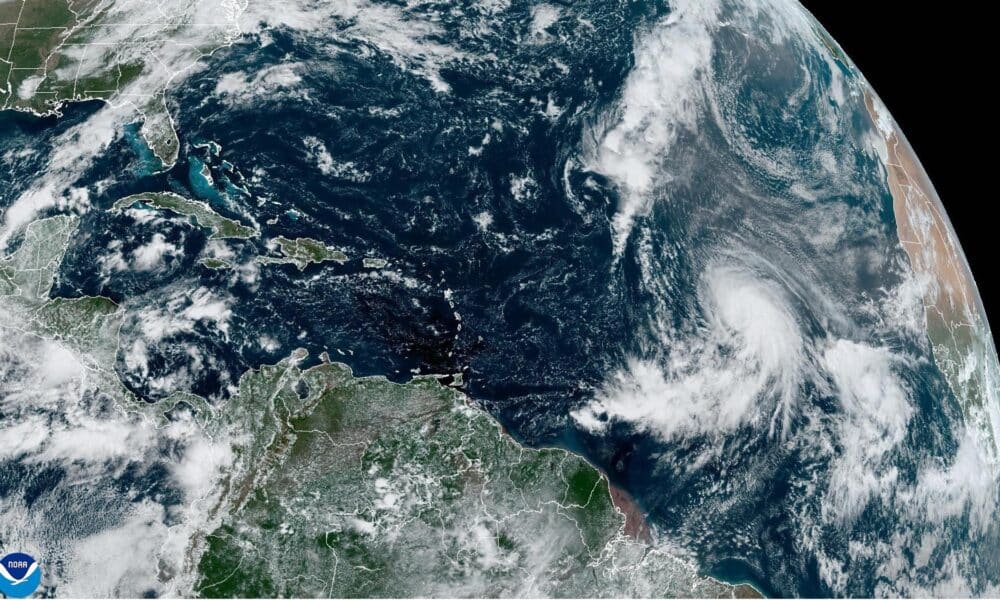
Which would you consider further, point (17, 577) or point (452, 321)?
point (452, 321)

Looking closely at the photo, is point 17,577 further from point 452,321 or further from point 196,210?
point 452,321

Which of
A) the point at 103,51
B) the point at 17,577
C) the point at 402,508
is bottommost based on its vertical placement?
the point at 17,577

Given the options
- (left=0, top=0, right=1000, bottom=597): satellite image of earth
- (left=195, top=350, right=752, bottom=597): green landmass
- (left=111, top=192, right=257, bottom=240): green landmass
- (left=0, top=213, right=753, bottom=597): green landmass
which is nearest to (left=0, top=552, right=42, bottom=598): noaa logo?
(left=0, top=0, right=1000, bottom=597): satellite image of earth

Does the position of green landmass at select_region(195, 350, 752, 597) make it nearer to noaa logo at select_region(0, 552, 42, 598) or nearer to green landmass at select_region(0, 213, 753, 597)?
green landmass at select_region(0, 213, 753, 597)

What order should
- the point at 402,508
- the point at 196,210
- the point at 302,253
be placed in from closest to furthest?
the point at 402,508 → the point at 302,253 → the point at 196,210

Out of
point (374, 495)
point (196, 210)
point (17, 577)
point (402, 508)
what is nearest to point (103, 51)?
point (196, 210)

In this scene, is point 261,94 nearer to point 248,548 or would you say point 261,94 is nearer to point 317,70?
point 317,70

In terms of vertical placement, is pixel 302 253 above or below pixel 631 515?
above

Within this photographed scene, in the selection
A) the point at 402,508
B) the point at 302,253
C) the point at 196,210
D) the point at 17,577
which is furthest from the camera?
the point at 196,210
